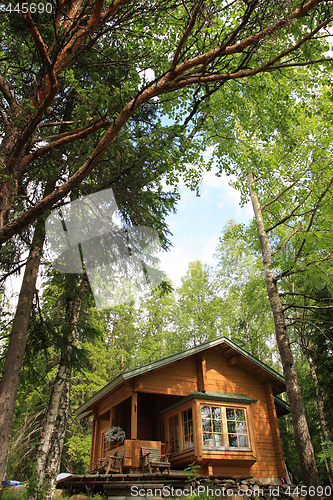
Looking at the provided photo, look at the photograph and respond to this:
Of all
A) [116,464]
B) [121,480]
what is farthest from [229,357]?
[121,480]

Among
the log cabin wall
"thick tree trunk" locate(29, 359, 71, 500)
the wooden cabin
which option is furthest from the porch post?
"thick tree trunk" locate(29, 359, 71, 500)

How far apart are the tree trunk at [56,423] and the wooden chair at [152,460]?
281cm

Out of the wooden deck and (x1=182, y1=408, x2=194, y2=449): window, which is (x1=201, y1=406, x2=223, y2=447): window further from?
the wooden deck

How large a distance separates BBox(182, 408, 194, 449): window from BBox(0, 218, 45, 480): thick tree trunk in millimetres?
6463

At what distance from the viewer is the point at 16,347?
6523 mm

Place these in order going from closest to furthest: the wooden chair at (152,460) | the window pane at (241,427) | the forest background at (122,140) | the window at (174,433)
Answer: the forest background at (122,140), the wooden chair at (152,460), the window pane at (241,427), the window at (174,433)

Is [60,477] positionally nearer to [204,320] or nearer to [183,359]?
[183,359]

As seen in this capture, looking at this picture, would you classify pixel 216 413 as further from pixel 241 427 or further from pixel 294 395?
pixel 294 395

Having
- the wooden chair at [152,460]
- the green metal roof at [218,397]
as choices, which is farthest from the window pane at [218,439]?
the wooden chair at [152,460]

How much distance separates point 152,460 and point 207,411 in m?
2.22

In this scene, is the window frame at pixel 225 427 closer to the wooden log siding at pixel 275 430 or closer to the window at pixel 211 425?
the window at pixel 211 425

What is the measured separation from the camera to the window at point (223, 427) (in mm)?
10062

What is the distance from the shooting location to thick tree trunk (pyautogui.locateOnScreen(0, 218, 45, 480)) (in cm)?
548

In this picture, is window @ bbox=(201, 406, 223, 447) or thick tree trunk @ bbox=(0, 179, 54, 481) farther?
→ window @ bbox=(201, 406, 223, 447)
